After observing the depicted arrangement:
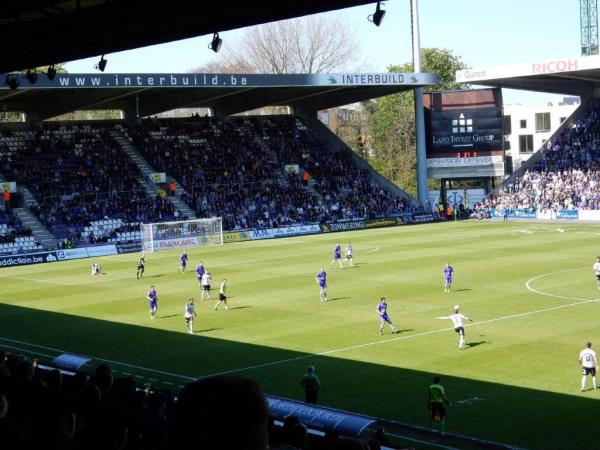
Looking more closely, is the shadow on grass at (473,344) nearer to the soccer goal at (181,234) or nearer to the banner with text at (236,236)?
the soccer goal at (181,234)

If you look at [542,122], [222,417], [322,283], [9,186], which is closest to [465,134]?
[542,122]

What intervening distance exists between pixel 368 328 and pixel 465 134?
54.6m

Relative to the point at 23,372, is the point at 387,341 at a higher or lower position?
lower

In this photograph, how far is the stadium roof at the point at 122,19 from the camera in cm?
1764

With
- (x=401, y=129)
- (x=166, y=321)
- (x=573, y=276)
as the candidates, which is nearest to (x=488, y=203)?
(x=401, y=129)

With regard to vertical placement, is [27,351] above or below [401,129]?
below

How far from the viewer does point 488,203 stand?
85.6 meters

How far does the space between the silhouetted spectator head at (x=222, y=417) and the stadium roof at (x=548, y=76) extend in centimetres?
7607

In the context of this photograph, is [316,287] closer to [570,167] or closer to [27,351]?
[27,351]

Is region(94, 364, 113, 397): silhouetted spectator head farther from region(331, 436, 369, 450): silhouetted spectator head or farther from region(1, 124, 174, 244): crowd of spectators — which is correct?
region(1, 124, 174, 244): crowd of spectators

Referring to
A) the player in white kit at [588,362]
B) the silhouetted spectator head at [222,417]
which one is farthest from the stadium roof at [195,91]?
the silhouetted spectator head at [222,417]

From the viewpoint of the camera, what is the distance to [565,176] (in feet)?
271

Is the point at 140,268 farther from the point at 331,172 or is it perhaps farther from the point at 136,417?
the point at 136,417

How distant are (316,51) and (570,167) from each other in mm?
35286
